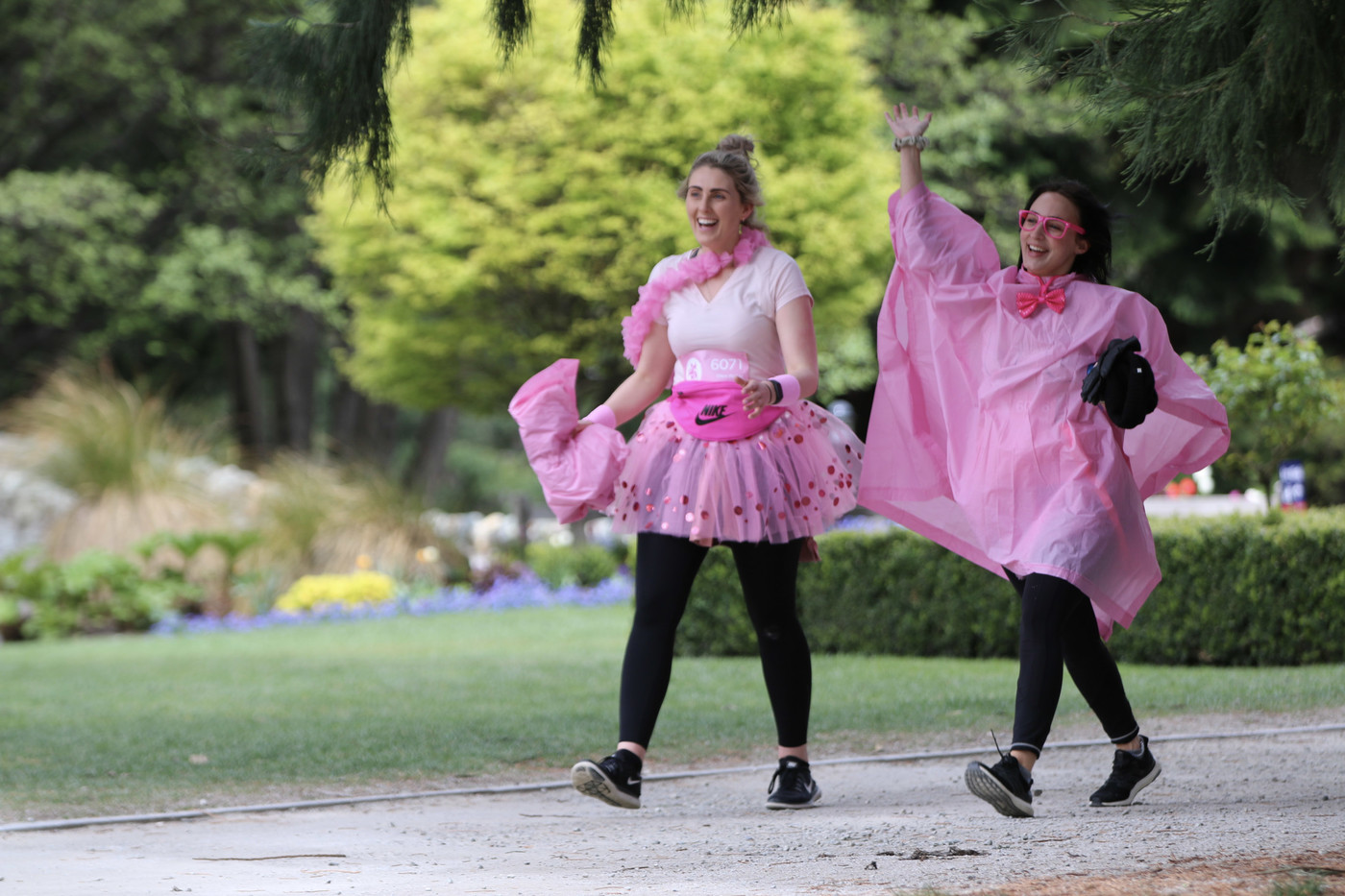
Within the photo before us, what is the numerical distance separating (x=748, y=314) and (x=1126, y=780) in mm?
1691

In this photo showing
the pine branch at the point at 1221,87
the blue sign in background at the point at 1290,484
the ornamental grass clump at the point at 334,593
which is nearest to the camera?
the pine branch at the point at 1221,87

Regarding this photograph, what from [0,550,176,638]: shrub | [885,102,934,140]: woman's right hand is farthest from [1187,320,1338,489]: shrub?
[0,550,176,638]: shrub

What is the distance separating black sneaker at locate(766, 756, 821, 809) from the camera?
13.9 feet

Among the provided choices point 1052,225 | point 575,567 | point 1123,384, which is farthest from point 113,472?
point 1123,384

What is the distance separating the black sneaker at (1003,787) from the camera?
140 inches

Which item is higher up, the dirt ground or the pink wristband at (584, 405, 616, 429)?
the pink wristband at (584, 405, 616, 429)

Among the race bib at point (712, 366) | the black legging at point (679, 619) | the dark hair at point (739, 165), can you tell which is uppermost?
the dark hair at point (739, 165)

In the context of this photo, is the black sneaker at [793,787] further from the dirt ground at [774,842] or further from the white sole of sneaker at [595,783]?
the white sole of sneaker at [595,783]

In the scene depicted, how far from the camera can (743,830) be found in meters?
3.87

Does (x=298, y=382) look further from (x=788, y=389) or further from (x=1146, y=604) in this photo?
(x=788, y=389)

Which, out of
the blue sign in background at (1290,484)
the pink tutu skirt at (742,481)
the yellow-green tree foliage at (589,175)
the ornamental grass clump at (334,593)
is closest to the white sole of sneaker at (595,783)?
the pink tutu skirt at (742,481)

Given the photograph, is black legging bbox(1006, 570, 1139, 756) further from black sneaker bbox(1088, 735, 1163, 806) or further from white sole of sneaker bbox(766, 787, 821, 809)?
white sole of sneaker bbox(766, 787, 821, 809)

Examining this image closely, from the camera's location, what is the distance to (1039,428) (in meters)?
3.87

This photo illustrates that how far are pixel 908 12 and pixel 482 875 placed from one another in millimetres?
15077
